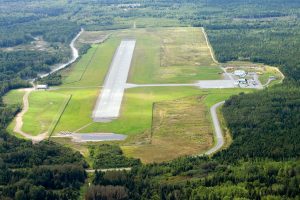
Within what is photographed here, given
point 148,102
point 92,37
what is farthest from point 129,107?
point 92,37

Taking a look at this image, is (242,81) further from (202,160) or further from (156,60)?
(202,160)

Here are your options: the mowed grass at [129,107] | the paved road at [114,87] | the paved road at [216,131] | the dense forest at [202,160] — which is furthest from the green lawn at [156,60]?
the paved road at [216,131]

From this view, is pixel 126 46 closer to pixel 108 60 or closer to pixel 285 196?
pixel 108 60

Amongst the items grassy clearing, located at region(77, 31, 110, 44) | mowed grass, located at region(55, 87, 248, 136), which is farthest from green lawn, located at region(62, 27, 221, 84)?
mowed grass, located at region(55, 87, 248, 136)

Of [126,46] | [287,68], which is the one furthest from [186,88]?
[126,46]

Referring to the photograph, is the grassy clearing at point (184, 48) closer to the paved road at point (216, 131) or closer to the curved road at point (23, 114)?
the curved road at point (23, 114)
